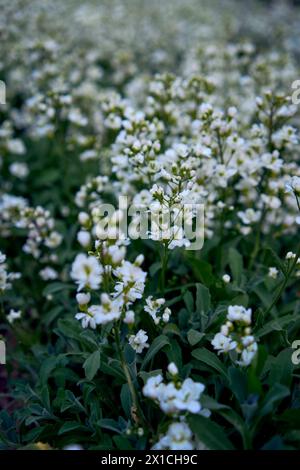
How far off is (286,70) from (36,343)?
4626 mm

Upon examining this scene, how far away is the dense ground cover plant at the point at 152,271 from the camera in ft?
7.78

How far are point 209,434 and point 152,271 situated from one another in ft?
4.18

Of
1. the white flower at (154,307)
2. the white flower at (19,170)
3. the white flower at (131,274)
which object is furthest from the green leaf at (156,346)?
the white flower at (19,170)

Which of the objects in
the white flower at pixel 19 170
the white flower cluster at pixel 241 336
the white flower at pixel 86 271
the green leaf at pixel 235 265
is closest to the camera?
the white flower at pixel 86 271

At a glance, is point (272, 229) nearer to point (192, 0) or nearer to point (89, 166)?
point (89, 166)

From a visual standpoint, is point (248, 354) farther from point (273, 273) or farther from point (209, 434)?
point (273, 273)

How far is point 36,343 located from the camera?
370 centimetres

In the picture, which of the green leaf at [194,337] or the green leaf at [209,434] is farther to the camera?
the green leaf at [194,337]

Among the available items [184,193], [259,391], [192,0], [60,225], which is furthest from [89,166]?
[192,0]

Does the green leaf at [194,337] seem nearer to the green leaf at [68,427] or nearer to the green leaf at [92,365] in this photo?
the green leaf at [92,365]

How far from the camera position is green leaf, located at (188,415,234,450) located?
2.22m

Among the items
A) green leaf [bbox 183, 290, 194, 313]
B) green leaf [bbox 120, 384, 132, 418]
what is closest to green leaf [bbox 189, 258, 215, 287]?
green leaf [bbox 183, 290, 194, 313]

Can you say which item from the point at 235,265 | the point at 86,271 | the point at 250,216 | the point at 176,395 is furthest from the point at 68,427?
the point at 250,216

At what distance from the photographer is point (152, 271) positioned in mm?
3260
